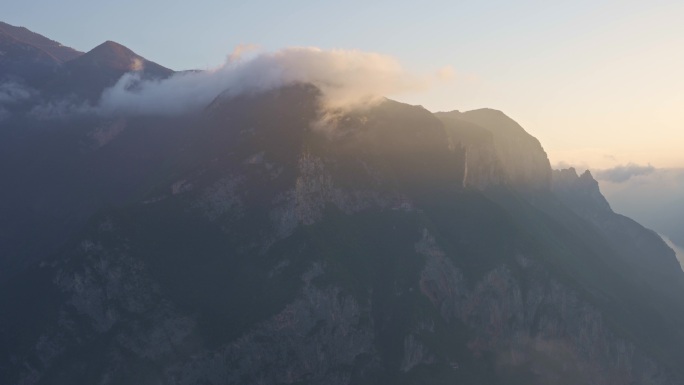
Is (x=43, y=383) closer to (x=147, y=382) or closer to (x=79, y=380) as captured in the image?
(x=79, y=380)

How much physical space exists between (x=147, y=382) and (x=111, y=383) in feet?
29.6

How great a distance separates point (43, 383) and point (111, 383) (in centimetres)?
1810

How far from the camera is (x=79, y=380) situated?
199 meters

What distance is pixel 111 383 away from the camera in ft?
Answer: 650

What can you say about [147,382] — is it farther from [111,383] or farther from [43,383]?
[43,383]

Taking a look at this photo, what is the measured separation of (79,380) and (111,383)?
8.60 meters

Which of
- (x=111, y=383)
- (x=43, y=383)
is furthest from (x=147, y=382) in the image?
(x=43, y=383)

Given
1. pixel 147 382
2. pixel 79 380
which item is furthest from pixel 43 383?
pixel 147 382

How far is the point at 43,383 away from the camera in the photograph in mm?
199875

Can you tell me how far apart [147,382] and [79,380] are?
17490mm
